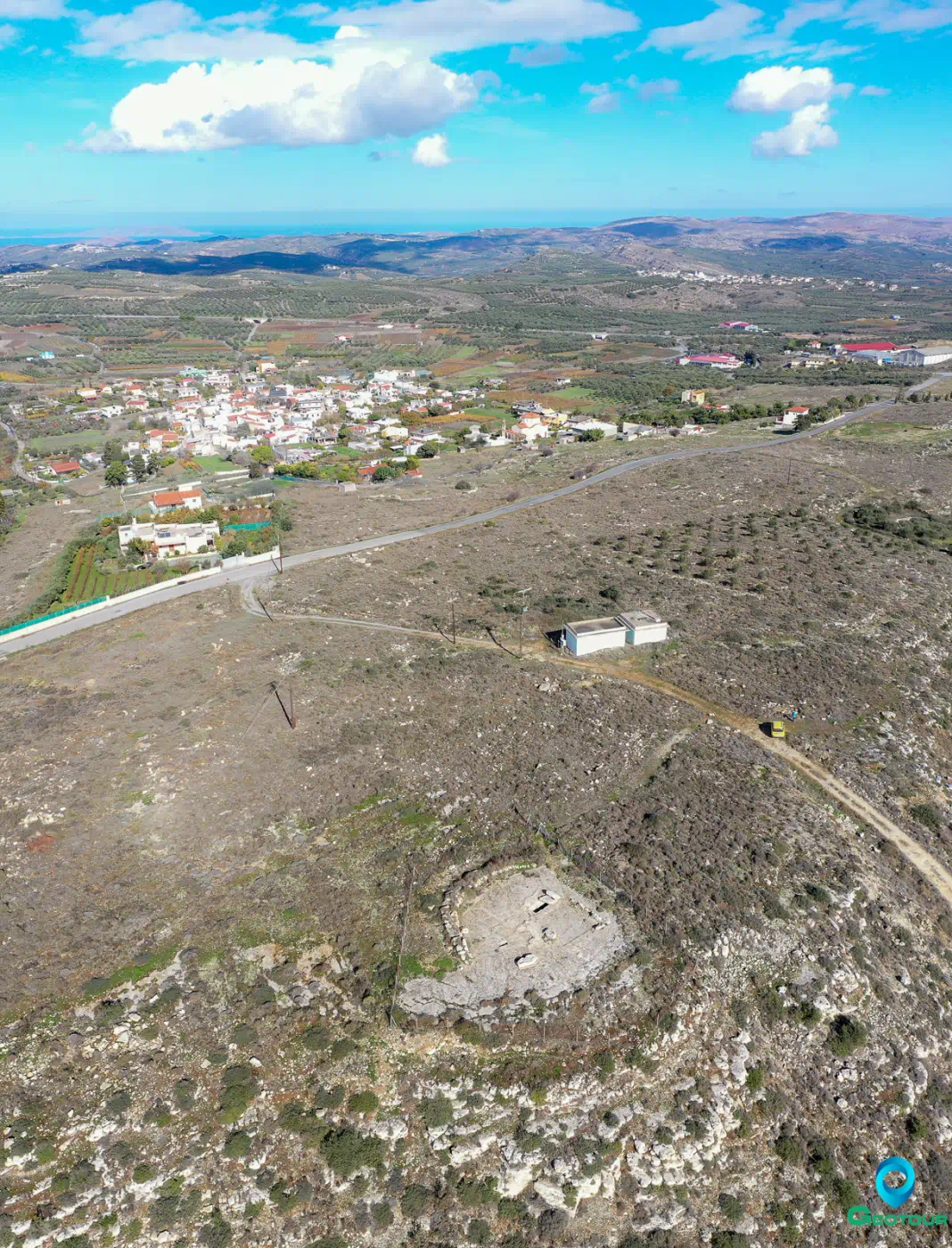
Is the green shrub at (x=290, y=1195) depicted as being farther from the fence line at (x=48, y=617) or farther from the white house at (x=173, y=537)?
the white house at (x=173, y=537)

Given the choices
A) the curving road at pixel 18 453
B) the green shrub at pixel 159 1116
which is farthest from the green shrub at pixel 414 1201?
the curving road at pixel 18 453

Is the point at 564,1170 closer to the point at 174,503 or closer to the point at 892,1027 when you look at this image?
the point at 892,1027

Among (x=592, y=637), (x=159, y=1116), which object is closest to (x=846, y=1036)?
(x=159, y=1116)

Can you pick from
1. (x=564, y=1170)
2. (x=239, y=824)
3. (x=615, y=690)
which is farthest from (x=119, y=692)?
(x=564, y=1170)

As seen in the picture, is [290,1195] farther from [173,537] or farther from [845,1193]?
[173,537]

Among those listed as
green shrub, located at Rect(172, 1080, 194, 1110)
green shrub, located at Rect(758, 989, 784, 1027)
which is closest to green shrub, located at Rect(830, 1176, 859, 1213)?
green shrub, located at Rect(758, 989, 784, 1027)
